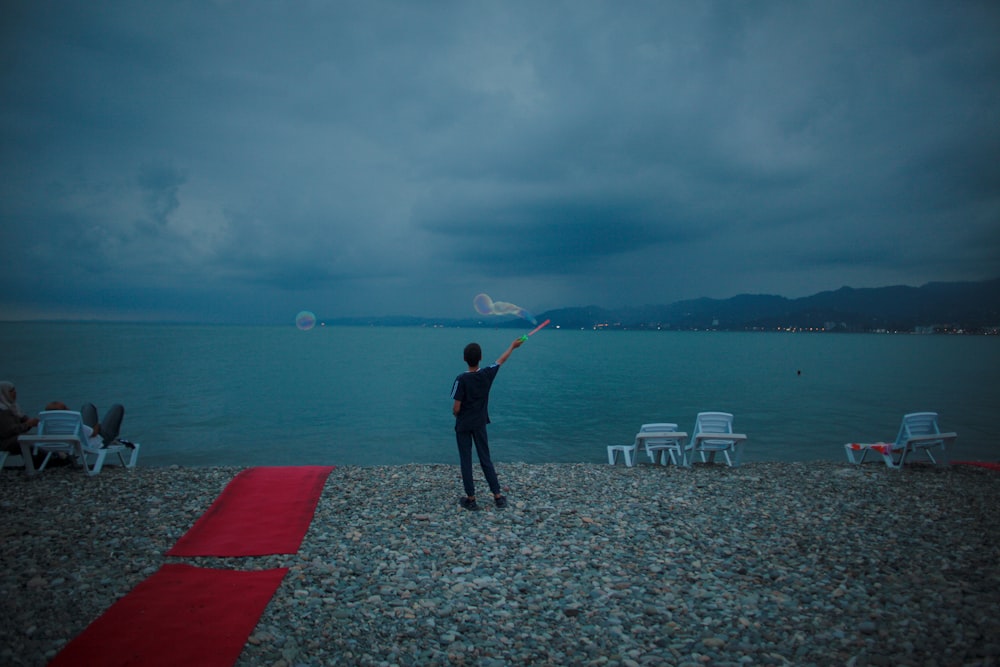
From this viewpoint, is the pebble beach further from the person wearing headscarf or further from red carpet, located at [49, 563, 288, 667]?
the person wearing headscarf

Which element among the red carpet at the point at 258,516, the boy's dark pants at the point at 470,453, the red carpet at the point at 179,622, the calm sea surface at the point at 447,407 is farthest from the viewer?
the calm sea surface at the point at 447,407

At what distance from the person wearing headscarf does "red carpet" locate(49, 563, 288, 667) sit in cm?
817

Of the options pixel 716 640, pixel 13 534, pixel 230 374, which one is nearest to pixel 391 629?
pixel 716 640

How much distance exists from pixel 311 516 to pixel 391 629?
3.85 m

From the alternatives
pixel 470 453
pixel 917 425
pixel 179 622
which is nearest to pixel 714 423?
pixel 917 425

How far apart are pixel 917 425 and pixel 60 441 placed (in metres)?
21.1

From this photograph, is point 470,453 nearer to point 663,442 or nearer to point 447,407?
point 663,442

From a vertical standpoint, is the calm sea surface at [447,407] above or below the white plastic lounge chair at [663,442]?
below

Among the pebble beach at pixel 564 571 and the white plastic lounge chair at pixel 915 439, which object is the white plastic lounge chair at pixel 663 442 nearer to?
the pebble beach at pixel 564 571

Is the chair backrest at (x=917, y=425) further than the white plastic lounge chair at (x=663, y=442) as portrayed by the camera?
Yes

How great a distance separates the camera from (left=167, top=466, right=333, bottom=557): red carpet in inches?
294

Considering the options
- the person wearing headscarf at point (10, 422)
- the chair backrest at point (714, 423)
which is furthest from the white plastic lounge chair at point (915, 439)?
the person wearing headscarf at point (10, 422)

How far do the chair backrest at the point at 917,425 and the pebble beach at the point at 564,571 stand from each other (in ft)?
8.94

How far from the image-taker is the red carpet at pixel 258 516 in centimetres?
748
